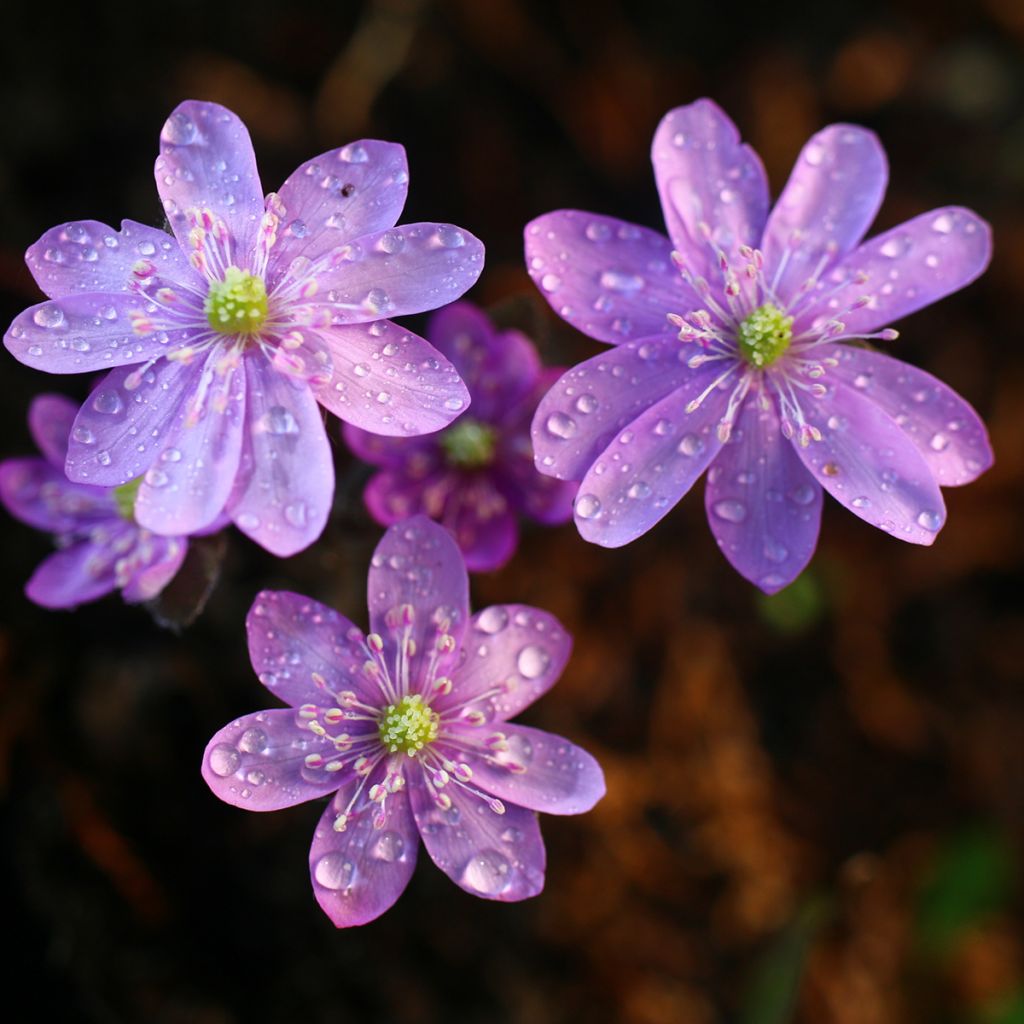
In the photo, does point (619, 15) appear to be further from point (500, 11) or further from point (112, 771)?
point (112, 771)

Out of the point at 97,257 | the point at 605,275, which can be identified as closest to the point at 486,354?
the point at 605,275

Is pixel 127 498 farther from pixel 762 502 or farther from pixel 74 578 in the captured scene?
pixel 762 502

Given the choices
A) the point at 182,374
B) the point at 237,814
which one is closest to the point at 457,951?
the point at 237,814

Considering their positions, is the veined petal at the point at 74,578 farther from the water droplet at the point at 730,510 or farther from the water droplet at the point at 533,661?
the water droplet at the point at 730,510

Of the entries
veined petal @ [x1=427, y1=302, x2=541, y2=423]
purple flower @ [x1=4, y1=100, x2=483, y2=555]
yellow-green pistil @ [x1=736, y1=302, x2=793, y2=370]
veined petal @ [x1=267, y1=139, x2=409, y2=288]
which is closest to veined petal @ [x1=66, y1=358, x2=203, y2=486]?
purple flower @ [x1=4, y1=100, x2=483, y2=555]

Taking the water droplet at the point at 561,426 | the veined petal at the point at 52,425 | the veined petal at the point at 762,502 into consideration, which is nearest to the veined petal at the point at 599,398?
the water droplet at the point at 561,426

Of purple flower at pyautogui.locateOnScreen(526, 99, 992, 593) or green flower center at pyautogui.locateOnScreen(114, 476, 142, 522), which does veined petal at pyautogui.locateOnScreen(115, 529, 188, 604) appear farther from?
purple flower at pyautogui.locateOnScreen(526, 99, 992, 593)
